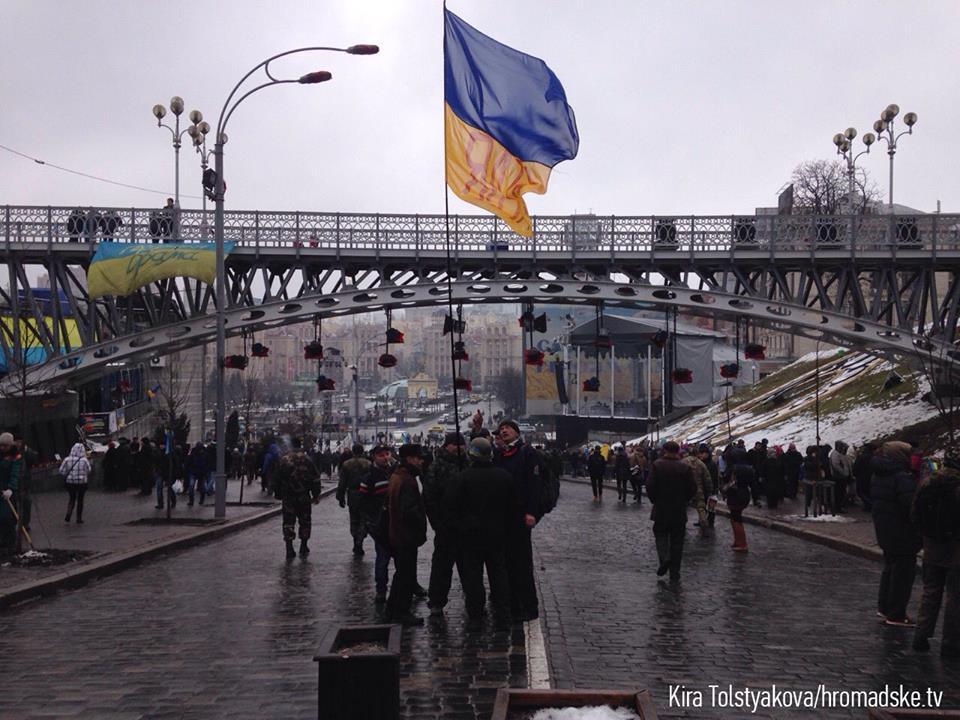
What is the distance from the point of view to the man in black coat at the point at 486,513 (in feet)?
32.6

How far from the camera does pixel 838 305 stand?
112 feet

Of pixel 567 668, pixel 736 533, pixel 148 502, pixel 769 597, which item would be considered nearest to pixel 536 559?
pixel 736 533

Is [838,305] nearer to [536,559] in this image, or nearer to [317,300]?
[317,300]

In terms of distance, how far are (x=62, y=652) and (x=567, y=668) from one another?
431 centimetres

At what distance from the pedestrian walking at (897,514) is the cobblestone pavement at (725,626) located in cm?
55

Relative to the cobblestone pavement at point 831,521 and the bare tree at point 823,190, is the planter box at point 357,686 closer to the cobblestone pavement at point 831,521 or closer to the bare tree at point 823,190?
the cobblestone pavement at point 831,521

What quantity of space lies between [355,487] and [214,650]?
20.4ft

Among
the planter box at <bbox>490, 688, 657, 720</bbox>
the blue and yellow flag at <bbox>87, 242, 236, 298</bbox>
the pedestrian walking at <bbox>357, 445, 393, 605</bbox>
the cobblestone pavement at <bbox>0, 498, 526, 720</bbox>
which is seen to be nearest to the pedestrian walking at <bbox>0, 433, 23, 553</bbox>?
the cobblestone pavement at <bbox>0, 498, 526, 720</bbox>

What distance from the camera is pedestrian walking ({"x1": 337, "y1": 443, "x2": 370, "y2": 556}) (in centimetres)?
1506

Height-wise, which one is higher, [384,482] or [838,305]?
[838,305]

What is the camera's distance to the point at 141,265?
32250mm

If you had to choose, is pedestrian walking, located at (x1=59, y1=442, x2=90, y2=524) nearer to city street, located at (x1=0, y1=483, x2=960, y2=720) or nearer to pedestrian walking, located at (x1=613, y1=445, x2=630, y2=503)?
city street, located at (x1=0, y1=483, x2=960, y2=720)

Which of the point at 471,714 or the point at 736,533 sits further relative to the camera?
the point at 736,533

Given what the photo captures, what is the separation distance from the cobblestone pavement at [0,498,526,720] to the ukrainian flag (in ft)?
17.1
